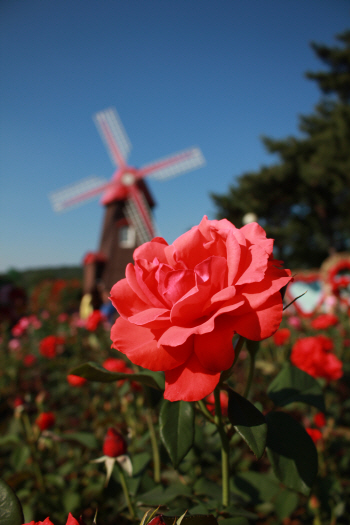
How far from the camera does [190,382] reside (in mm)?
391

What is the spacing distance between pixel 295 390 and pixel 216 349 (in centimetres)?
28

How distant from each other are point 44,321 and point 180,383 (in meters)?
5.81

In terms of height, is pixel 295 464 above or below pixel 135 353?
below

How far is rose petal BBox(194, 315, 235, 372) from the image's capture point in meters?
0.38

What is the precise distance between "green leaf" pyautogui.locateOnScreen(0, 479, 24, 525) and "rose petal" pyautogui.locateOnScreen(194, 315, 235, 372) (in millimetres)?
293

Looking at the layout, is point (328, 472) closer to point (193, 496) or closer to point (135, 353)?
point (193, 496)

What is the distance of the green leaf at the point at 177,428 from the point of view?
1.42ft

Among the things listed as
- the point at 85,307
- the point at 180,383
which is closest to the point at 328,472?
the point at 180,383

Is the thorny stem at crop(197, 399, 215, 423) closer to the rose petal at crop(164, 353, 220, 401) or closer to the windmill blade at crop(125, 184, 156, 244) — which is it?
the rose petal at crop(164, 353, 220, 401)

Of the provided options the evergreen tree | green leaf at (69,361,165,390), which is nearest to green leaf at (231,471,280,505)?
green leaf at (69,361,165,390)

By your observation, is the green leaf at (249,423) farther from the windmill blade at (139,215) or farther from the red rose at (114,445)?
the windmill blade at (139,215)

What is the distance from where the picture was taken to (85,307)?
6.96m

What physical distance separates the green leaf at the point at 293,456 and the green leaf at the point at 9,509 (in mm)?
334

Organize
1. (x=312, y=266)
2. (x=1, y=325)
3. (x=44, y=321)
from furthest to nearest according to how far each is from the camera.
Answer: (x=312, y=266)
(x=44, y=321)
(x=1, y=325)
